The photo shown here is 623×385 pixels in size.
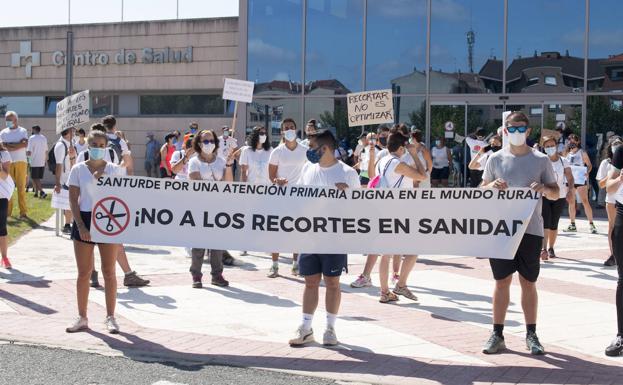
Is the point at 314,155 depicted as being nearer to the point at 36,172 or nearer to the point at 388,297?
the point at 388,297

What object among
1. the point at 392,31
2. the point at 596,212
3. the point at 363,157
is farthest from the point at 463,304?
the point at 392,31

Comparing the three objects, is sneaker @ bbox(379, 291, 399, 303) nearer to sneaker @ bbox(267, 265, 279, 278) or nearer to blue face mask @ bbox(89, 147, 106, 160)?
sneaker @ bbox(267, 265, 279, 278)

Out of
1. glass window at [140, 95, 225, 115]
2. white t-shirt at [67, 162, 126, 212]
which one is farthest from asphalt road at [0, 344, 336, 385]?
glass window at [140, 95, 225, 115]

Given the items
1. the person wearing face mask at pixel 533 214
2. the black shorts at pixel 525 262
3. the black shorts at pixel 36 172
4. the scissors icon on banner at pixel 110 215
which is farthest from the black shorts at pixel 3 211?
the black shorts at pixel 36 172

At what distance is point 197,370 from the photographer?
665 centimetres

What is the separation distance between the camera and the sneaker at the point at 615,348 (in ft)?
23.2

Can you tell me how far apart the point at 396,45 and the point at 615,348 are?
17.9 meters

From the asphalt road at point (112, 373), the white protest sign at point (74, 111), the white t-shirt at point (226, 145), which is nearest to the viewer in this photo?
the asphalt road at point (112, 373)

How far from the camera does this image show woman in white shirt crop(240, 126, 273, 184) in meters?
12.2

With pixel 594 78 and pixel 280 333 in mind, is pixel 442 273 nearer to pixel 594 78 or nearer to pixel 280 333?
pixel 280 333

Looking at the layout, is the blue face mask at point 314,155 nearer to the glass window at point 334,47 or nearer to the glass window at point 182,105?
the glass window at point 334,47

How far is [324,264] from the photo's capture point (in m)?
7.50

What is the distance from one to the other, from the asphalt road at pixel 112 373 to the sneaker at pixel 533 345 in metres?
1.78

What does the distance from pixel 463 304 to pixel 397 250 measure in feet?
7.62
